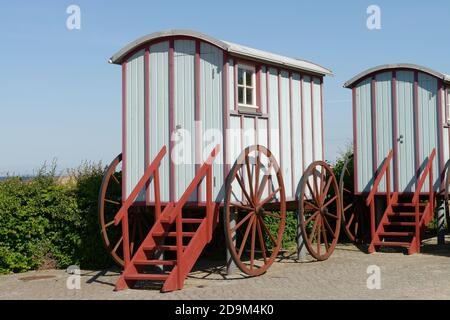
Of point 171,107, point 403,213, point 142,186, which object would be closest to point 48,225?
point 142,186

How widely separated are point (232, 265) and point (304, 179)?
2791mm

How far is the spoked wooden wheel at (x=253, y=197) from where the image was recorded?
41.6ft

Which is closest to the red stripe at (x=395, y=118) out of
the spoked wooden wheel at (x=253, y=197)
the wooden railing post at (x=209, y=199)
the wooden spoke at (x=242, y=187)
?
the spoked wooden wheel at (x=253, y=197)

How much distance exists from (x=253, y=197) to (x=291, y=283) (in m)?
2.02

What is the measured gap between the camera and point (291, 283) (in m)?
12.3

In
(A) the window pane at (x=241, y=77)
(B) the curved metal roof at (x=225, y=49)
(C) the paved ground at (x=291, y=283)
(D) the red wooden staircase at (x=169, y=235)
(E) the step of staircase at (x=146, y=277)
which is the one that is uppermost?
(B) the curved metal roof at (x=225, y=49)

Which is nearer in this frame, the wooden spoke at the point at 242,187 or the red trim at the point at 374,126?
the wooden spoke at the point at 242,187

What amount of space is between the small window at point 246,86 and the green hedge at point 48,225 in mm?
3921

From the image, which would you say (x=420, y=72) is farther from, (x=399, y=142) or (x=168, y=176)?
(x=168, y=176)

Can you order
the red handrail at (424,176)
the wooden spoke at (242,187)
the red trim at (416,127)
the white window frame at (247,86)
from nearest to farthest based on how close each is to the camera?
the wooden spoke at (242,187)
the white window frame at (247,86)
the red handrail at (424,176)
the red trim at (416,127)

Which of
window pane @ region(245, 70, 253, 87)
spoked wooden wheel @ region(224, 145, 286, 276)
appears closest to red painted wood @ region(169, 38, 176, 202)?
spoked wooden wheel @ region(224, 145, 286, 276)

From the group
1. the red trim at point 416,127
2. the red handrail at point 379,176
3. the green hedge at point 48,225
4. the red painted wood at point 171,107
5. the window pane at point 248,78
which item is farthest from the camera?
the red trim at point 416,127

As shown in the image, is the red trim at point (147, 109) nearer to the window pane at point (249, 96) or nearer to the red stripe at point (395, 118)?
the window pane at point (249, 96)
